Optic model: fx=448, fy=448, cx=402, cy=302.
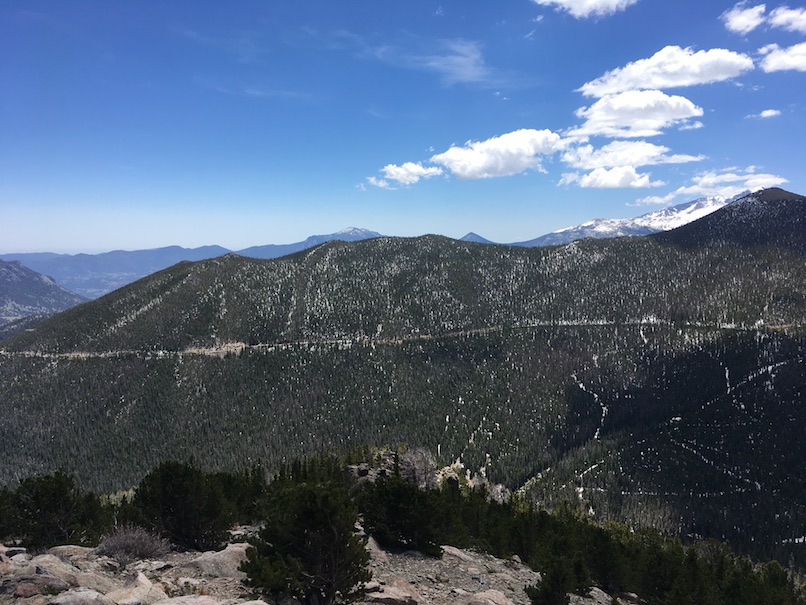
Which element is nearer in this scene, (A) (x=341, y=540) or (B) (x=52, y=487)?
(A) (x=341, y=540)

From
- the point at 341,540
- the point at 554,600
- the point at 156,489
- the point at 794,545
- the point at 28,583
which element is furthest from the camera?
the point at 794,545

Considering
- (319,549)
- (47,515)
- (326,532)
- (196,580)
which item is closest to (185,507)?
(47,515)

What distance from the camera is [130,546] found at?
2709 centimetres

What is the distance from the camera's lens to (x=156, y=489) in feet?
111

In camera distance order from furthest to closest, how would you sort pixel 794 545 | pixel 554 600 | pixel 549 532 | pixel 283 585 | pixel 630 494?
pixel 630 494, pixel 794 545, pixel 549 532, pixel 554 600, pixel 283 585

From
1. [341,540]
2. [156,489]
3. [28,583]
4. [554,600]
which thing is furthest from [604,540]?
[28,583]

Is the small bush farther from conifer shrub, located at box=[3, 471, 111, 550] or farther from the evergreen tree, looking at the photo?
the evergreen tree

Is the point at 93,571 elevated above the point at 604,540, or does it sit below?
above

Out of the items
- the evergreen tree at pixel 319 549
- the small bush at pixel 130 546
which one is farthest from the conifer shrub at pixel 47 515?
the evergreen tree at pixel 319 549

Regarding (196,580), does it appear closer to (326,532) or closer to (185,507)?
(326,532)

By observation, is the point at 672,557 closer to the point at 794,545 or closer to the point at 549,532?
the point at 549,532

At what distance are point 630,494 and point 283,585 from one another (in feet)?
630

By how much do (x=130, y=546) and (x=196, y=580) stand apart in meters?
6.82

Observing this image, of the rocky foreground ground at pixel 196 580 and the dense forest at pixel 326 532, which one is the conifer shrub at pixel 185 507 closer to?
the dense forest at pixel 326 532
